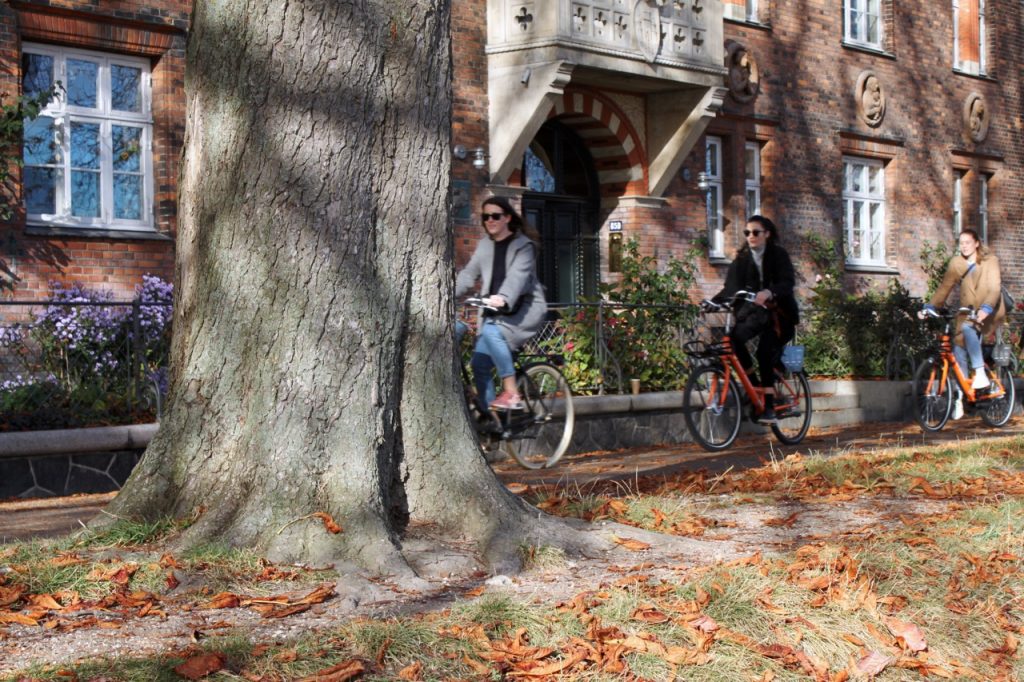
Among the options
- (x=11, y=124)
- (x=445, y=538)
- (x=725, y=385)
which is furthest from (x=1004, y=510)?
(x=11, y=124)

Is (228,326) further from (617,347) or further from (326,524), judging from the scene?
(617,347)

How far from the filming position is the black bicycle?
10.9 metres

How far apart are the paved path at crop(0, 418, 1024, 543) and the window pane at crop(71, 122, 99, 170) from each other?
5.10m

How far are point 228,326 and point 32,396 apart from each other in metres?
6.25

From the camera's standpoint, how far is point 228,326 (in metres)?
5.75

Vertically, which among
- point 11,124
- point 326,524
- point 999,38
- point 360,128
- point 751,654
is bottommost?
point 751,654

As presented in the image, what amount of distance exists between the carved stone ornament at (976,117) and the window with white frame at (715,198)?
22.4 feet

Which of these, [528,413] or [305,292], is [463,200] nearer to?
[528,413]

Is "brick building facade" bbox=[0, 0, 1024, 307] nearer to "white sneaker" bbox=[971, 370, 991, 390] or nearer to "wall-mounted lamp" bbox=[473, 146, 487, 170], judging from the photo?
"wall-mounted lamp" bbox=[473, 146, 487, 170]

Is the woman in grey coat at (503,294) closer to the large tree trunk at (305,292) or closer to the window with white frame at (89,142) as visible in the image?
the large tree trunk at (305,292)

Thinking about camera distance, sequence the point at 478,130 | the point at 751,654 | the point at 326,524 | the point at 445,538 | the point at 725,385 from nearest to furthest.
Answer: the point at 751,654 → the point at 326,524 → the point at 445,538 → the point at 725,385 → the point at 478,130

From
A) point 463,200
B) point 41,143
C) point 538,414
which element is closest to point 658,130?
point 463,200

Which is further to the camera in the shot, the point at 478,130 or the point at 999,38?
the point at 999,38

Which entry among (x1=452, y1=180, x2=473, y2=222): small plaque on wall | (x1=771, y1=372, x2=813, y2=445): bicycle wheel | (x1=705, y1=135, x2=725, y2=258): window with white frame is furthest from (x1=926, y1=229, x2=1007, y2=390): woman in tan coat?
(x1=705, y1=135, x2=725, y2=258): window with white frame
